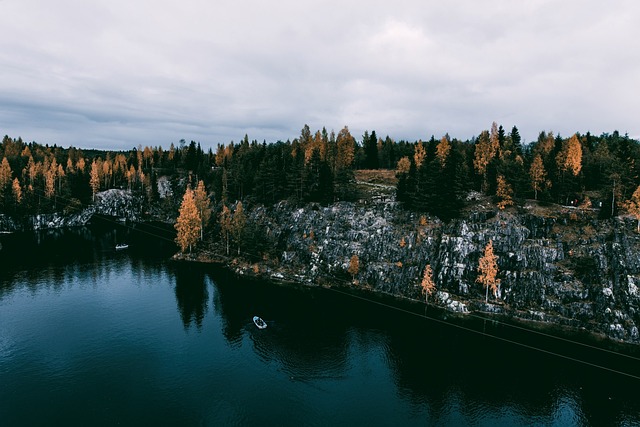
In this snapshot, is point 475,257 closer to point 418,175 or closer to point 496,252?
point 496,252

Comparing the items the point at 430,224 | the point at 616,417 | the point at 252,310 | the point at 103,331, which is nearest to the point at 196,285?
the point at 252,310

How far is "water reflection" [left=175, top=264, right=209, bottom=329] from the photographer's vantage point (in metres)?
84.8

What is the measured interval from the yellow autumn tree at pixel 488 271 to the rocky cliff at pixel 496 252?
1.66 m

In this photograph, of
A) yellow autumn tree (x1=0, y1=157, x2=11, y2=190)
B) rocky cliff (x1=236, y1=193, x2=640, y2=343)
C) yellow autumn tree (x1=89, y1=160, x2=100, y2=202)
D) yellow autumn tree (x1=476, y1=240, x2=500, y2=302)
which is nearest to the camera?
rocky cliff (x1=236, y1=193, x2=640, y2=343)

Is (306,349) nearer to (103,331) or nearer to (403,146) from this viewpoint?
(103,331)

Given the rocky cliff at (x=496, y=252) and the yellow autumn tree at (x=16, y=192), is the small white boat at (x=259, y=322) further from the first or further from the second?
the yellow autumn tree at (x=16, y=192)

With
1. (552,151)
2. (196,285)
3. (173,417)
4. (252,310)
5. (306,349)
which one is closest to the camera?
(173,417)

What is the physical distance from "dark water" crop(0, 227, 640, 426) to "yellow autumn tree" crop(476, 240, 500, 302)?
11.0m

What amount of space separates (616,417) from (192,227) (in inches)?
4742

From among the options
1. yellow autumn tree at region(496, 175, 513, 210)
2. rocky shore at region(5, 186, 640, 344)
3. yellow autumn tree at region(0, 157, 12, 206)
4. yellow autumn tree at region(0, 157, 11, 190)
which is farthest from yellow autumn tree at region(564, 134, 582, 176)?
yellow autumn tree at region(0, 157, 11, 190)

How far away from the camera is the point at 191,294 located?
98.7 metres

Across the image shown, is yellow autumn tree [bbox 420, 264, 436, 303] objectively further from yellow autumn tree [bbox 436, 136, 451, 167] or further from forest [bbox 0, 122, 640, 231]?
yellow autumn tree [bbox 436, 136, 451, 167]

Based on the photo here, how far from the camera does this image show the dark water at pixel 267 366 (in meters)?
53.1

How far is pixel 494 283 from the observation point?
91.2 metres
